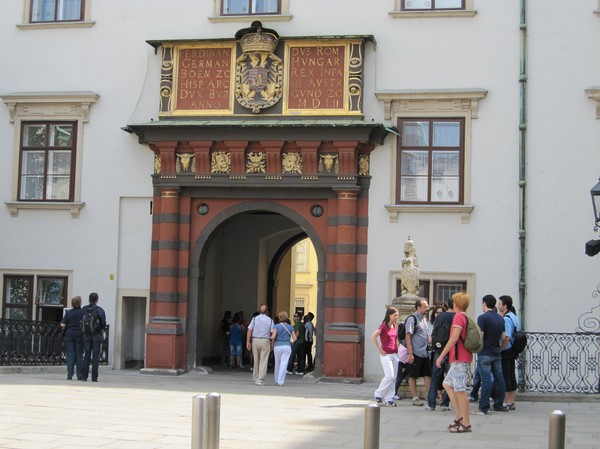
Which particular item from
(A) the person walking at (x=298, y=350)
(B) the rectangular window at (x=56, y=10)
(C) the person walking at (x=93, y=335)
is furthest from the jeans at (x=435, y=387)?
(B) the rectangular window at (x=56, y=10)

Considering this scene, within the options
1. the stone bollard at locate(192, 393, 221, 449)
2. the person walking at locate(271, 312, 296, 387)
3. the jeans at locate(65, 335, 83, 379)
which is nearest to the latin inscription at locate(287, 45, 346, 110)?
the person walking at locate(271, 312, 296, 387)

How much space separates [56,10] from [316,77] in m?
6.81

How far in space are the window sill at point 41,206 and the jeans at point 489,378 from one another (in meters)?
12.0

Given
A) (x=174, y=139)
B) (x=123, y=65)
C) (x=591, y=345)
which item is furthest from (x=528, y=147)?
(x=123, y=65)

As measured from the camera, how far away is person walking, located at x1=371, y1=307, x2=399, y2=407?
17.2 meters

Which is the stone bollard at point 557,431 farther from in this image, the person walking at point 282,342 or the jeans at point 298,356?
the jeans at point 298,356

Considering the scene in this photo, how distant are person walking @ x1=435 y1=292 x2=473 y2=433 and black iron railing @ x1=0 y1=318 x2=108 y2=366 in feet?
39.2

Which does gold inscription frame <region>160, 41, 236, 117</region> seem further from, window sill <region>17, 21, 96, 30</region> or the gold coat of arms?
window sill <region>17, 21, 96, 30</region>

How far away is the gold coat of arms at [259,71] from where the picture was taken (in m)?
23.4

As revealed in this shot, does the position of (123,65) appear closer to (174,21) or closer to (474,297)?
(174,21)

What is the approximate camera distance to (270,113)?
23.6 meters

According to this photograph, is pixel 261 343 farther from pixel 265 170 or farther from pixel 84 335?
pixel 265 170

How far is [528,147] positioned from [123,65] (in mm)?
9525

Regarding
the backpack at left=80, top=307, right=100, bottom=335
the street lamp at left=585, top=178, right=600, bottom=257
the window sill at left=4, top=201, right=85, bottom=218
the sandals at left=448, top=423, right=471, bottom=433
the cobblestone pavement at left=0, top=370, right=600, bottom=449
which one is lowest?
the cobblestone pavement at left=0, top=370, right=600, bottom=449
